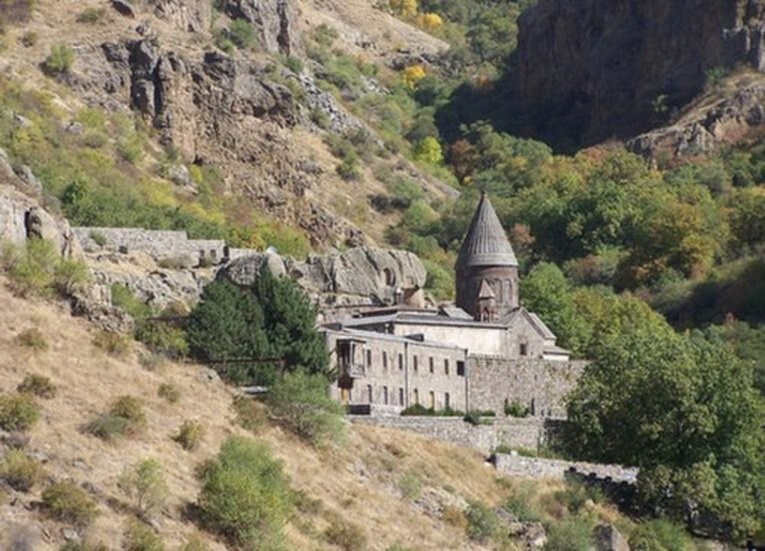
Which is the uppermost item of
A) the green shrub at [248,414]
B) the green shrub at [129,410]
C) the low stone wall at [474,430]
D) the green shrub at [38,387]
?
the green shrub at [38,387]

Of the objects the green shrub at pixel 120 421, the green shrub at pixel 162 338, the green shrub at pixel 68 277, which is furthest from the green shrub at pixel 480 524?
the green shrub at pixel 68 277

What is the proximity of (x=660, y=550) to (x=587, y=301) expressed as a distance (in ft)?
127

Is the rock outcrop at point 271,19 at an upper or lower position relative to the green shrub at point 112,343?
upper

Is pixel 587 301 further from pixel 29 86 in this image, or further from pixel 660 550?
pixel 660 550

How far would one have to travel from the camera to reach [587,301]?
114000 millimetres

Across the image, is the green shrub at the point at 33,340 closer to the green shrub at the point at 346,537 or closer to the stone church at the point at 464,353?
the green shrub at the point at 346,537

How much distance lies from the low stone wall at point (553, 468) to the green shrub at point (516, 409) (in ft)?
26.3

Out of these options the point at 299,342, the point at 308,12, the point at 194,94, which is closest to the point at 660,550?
the point at 299,342

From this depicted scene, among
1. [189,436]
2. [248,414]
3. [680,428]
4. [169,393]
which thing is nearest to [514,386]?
[680,428]

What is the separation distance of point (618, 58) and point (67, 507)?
372 feet

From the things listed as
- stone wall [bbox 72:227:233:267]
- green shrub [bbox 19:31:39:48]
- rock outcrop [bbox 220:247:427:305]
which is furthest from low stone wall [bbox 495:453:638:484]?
green shrub [bbox 19:31:39:48]

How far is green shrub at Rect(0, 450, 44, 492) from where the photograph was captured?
188 ft

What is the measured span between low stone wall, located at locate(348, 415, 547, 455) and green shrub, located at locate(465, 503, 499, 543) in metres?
6.64

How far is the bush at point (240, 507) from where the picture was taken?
60062 mm
